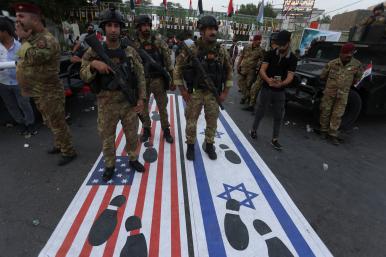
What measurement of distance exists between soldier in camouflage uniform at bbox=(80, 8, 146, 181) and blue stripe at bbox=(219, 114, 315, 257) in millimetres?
1660

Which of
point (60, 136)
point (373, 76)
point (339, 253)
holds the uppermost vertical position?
point (373, 76)

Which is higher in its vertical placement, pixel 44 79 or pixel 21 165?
pixel 44 79

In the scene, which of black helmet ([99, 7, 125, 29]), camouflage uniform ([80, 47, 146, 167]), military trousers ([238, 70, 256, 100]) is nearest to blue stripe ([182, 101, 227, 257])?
camouflage uniform ([80, 47, 146, 167])

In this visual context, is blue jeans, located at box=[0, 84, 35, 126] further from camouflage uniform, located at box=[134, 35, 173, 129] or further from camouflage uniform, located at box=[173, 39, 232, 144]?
camouflage uniform, located at box=[173, 39, 232, 144]

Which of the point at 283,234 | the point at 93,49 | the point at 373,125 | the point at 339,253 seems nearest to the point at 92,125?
the point at 93,49

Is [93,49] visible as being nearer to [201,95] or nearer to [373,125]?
[201,95]

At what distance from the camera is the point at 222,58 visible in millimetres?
3010

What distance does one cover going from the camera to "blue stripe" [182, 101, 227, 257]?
200 cm

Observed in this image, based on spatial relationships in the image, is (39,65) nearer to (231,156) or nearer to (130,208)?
(130,208)

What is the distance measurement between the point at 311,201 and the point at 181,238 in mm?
1605

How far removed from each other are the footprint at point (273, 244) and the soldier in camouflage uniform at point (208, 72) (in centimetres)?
137

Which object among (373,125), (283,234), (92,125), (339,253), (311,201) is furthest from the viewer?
(373,125)

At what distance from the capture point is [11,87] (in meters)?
3.69

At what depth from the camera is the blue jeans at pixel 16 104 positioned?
12.2 feet
